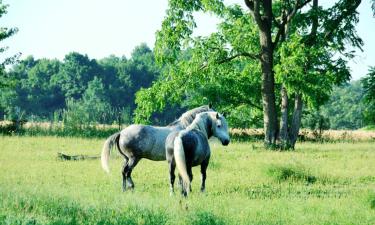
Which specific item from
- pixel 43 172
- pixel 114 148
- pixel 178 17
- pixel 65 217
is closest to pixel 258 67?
pixel 178 17

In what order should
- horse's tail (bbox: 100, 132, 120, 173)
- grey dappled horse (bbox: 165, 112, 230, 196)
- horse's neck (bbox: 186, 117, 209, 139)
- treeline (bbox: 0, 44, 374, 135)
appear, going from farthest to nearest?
treeline (bbox: 0, 44, 374, 135) < horse's tail (bbox: 100, 132, 120, 173) < horse's neck (bbox: 186, 117, 209, 139) < grey dappled horse (bbox: 165, 112, 230, 196)

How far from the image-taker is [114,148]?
1394 cm

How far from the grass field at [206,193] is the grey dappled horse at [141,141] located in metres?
0.42

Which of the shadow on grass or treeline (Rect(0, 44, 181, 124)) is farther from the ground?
treeline (Rect(0, 44, 181, 124))

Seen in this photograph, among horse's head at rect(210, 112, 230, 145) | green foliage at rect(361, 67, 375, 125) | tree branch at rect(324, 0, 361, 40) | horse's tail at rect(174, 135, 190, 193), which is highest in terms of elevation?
tree branch at rect(324, 0, 361, 40)

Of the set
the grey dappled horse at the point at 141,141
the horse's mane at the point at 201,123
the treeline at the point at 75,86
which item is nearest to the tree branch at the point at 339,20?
the grey dappled horse at the point at 141,141

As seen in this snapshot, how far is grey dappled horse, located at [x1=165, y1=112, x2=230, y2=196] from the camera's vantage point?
38.9ft

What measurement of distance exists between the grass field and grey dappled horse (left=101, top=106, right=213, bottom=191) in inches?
16.4

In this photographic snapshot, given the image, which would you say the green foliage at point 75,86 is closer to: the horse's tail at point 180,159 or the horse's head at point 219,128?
the horse's head at point 219,128

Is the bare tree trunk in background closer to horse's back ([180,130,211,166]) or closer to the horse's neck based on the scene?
the horse's neck

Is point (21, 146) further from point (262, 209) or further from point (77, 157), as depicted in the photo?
point (262, 209)

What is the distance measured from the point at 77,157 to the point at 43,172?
433cm

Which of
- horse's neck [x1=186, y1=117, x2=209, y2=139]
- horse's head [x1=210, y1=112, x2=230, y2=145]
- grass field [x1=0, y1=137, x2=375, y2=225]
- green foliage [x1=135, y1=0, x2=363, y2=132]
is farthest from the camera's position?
green foliage [x1=135, y1=0, x2=363, y2=132]

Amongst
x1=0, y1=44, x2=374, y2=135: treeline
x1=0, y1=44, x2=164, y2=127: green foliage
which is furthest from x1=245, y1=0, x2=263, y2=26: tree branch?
x1=0, y1=44, x2=164, y2=127: green foliage
